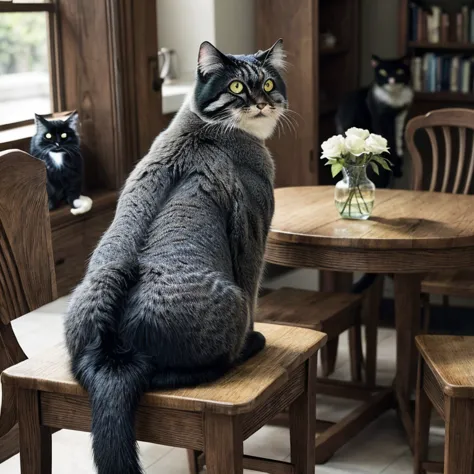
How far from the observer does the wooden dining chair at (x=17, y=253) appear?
6.40ft

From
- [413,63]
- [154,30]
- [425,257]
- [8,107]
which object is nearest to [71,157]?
[8,107]

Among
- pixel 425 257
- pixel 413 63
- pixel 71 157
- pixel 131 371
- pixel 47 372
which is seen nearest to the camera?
pixel 131 371

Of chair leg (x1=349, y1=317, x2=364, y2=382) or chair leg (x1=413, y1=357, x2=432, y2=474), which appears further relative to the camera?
chair leg (x1=349, y1=317, x2=364, y2=382)

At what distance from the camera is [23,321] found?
365cm

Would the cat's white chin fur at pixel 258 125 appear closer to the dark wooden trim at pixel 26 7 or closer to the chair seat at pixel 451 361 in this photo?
the chair seat at pixel 451 361

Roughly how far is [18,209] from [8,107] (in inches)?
56.9

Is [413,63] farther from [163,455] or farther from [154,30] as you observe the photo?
[163,455]

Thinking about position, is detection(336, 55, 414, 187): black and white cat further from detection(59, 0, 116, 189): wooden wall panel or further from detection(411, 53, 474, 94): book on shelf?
detection(59, 0, 116, 189): wooden wall panel

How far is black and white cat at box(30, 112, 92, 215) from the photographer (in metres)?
3.17

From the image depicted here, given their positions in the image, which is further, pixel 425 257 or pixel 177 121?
pixel 425 257

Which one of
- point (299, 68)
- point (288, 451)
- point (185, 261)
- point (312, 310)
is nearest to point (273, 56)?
point (185, 261)

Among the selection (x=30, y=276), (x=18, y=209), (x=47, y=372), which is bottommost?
(x=47, y=372)

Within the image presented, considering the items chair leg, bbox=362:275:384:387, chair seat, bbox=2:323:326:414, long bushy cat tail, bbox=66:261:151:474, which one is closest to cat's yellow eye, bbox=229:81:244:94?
long bushy cat tail, bbox=66:261:151:474

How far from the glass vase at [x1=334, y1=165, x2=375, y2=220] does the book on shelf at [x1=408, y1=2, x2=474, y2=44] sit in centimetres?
238
